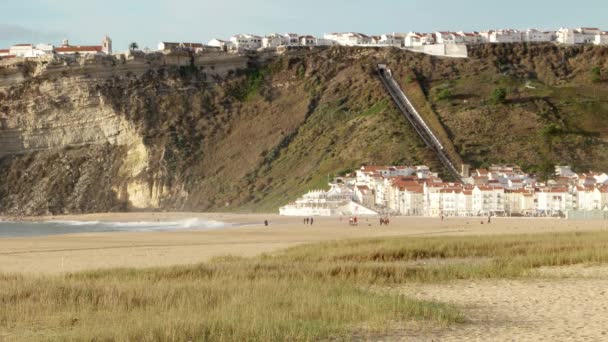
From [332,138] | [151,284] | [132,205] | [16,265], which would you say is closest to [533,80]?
[332,138]

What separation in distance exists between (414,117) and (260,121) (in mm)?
16425

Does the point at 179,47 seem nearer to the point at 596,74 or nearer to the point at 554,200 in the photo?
the point at 596,74

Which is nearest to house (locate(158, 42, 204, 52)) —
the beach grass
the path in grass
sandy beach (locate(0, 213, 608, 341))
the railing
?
the railing

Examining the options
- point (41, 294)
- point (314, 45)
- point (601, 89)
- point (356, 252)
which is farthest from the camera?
point (314, 45)

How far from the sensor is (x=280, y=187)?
79.2 meters

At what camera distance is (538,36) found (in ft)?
369

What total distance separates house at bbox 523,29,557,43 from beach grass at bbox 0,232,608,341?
91130mm

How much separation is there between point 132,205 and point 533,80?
4419 cm

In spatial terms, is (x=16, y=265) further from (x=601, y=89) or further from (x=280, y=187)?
(x=601, y=89)

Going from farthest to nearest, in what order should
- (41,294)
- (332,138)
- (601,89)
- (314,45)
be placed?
(314,45) → (601,89) → (332,138) → (41,294)

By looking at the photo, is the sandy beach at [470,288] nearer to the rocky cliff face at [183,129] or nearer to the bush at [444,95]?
the rocky cliff face at [183,129]

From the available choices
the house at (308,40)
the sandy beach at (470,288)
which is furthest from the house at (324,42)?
the sandy beach at (470,288)

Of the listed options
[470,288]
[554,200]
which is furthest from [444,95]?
[470,288]

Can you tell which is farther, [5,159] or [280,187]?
[5,159]
